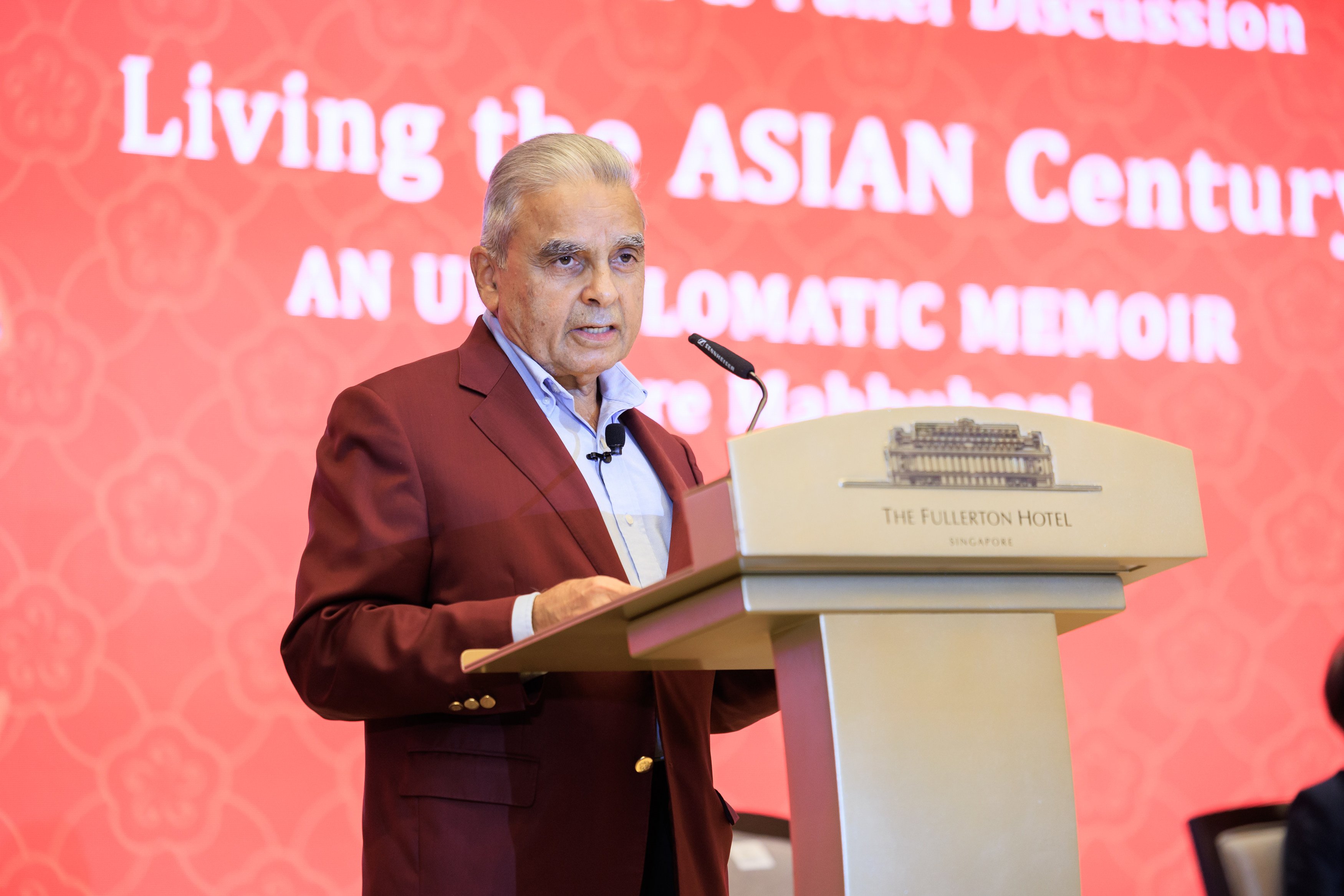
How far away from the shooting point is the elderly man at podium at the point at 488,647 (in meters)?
1.38

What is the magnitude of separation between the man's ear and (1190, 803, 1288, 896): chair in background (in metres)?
1.12

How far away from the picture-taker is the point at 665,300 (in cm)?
296

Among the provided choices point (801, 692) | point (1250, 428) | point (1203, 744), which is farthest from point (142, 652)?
point (1250, 428)

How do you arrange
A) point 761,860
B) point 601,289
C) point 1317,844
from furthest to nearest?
point 761,860, point 601,289, point 1317,844

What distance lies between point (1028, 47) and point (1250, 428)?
114 centimetres

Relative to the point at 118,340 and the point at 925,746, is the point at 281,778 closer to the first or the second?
the point at 118,340

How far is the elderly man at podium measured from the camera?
138 cm

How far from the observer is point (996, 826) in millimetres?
978

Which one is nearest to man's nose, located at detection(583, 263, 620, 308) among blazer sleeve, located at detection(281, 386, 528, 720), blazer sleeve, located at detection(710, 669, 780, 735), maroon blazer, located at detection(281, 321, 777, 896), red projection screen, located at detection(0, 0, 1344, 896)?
maroon blazer, located at detection(281, 321, 777, 896)

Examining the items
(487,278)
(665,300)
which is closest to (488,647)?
(487,278)

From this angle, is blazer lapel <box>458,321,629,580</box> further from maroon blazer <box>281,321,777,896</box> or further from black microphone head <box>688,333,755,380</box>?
black microphone head <box>688,333,755,380</box>

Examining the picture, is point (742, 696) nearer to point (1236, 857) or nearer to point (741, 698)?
point (741, 698)

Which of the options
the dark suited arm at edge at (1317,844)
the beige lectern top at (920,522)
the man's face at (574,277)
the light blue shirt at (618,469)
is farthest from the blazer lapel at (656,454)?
the dark suited arm at edge at (1317,844)

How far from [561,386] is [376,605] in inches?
18.4
